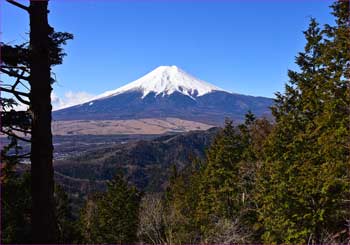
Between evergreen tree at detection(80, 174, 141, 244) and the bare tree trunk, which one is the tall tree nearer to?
the bare tree trunk

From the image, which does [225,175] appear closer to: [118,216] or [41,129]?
[118,216]

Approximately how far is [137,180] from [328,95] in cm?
17909

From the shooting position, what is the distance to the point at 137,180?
19288 centimetres

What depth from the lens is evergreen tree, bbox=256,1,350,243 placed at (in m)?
16.6

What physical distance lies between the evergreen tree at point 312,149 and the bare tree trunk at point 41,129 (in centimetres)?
1302

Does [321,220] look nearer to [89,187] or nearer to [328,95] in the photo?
[328,95]

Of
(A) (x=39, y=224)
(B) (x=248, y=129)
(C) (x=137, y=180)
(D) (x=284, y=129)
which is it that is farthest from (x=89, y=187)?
(A) (x=39, y=224)

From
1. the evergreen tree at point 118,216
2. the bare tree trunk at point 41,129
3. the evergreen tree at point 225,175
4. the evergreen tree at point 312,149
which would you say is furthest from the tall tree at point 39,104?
the evergreen tree at point 118,216

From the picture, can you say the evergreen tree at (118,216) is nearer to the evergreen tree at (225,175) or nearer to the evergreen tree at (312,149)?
the evergreen tree at (225,175)

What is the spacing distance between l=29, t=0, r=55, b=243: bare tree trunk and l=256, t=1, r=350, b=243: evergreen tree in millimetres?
13022

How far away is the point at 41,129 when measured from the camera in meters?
5.47

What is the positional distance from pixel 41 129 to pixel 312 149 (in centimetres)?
1635

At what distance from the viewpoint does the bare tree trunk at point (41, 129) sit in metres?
5.36

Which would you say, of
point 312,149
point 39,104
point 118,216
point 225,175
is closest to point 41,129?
point 39,104
